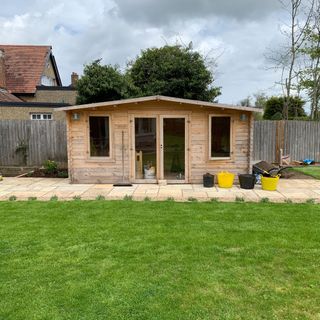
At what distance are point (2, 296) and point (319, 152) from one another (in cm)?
1344

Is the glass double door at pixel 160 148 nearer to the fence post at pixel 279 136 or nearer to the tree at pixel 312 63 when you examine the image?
the fence post at pixel 279 136

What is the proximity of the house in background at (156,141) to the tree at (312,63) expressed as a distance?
964cm

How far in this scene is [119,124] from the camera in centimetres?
887

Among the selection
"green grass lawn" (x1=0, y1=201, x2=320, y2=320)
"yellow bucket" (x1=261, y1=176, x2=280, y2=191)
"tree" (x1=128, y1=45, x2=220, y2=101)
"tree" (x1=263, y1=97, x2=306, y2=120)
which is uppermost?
"tree" (x1=128, y1=45, x2=220, y2=101)

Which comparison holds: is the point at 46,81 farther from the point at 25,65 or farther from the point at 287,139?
the point at 287,139

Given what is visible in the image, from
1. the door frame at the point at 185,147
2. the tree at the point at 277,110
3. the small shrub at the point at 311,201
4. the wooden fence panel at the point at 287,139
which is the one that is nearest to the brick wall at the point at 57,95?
the wooden fence panel at the point at 287,139

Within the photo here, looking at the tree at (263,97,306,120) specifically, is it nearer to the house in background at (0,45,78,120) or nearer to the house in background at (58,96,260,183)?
the house in background at (0,45,78,120)

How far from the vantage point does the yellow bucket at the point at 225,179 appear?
846 centimetres

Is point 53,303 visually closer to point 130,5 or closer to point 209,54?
point 130,5

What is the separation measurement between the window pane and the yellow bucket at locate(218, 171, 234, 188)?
26.2 inches

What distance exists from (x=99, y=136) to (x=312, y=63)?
41.6ft

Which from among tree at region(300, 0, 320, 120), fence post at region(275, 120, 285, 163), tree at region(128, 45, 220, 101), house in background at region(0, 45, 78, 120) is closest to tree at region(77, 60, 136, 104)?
house in background at region(0, 45, 78, 120)

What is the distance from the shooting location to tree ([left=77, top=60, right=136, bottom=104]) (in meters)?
16.5

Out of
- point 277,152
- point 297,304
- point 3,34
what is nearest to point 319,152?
point 277,152
